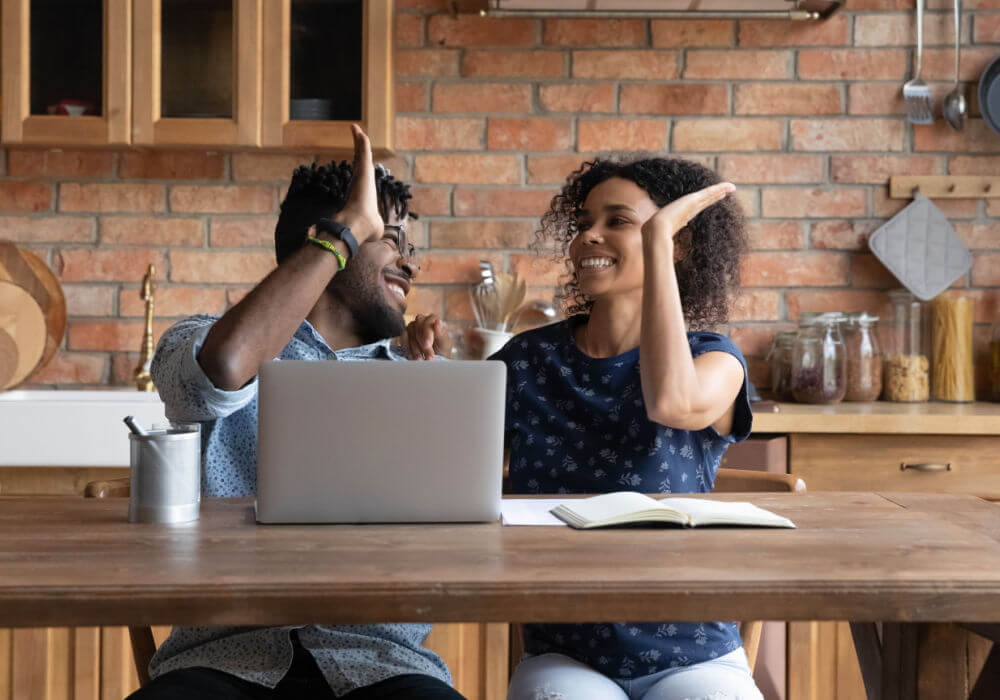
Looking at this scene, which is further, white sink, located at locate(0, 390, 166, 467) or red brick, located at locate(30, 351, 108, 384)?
red brick, located at locate(30, 351, 108, 384)

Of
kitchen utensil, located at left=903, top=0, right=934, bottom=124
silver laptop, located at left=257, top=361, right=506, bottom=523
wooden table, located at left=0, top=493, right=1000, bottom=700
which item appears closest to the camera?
wooden table, located at left=0, top=493, right=1000, bottom=700

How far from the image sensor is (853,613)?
0.81 m

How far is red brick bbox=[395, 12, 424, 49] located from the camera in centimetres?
273

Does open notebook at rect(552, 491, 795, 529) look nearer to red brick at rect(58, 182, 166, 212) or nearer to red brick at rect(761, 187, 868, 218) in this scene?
red brick at rect(761, 187, 868, 218)

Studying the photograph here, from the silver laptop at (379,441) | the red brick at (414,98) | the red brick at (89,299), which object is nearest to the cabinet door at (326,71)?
the red brick at (414,98)

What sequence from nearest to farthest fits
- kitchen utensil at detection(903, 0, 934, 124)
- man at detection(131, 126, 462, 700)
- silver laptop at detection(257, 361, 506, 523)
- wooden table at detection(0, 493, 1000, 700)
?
wooden table at detection(0, 493, 1000, 700) < silver laptop at detection(257, 361, 506, 523) < man at detection(131, 126, 462, 700) < kitchen utensil at detection(903, 0, 934, 124)

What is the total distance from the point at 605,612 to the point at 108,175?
238 cm

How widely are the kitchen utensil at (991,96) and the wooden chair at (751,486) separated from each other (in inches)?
67.0

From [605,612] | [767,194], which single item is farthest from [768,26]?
[605,612]

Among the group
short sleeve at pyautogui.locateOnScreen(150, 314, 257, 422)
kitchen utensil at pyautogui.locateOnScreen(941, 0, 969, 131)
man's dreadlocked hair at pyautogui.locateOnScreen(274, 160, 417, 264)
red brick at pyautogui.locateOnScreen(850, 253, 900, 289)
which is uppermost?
kitchen utensil at pyautogui.locateOnScreen(941, 0, 969, 131)

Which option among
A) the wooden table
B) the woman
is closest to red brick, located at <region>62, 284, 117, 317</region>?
the woman

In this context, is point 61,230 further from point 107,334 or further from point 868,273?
point 868,273

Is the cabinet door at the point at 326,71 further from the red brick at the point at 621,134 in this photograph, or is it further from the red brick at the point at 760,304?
the red brick at the point at 760,304

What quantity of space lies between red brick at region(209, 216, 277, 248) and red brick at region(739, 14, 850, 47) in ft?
4.72
